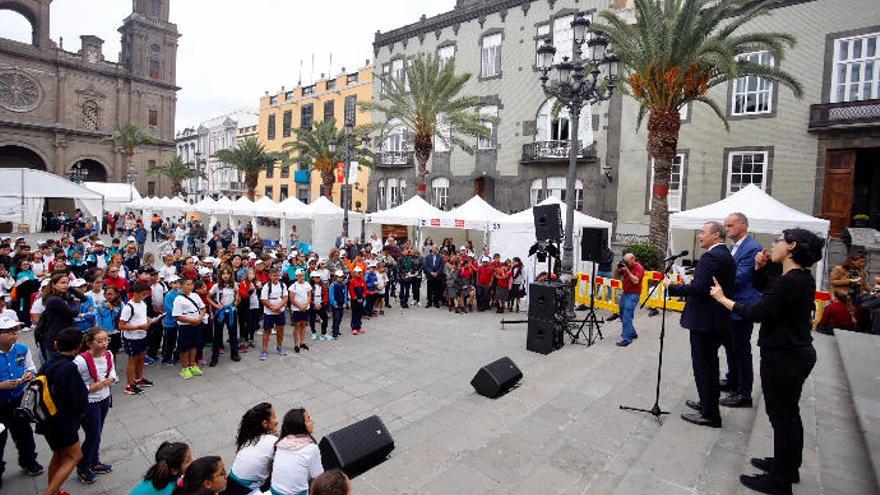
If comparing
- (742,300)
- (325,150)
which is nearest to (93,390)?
(742,300)

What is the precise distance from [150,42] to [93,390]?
204ft

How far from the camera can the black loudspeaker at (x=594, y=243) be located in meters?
9.59

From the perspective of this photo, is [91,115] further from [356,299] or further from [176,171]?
[356,299]

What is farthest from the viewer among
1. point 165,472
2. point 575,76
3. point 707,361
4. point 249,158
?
point 249,158

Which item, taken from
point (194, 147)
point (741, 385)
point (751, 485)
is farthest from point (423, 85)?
point (194, 147)

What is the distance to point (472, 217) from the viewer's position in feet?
55.8

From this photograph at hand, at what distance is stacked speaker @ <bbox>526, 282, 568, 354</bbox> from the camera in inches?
341

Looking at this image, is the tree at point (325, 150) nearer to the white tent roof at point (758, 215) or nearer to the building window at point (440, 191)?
the building window at point (440, 191)

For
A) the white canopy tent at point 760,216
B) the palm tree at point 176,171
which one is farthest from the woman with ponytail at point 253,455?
the palm tree at point 176,171

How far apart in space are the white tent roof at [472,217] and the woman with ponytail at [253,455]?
42.3 ft

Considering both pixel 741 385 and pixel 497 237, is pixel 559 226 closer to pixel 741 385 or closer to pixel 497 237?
pixel 741 385

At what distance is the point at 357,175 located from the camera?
1438 inches

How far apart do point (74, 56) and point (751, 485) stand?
63.3 metres

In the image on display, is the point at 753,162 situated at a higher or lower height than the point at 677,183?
higher
